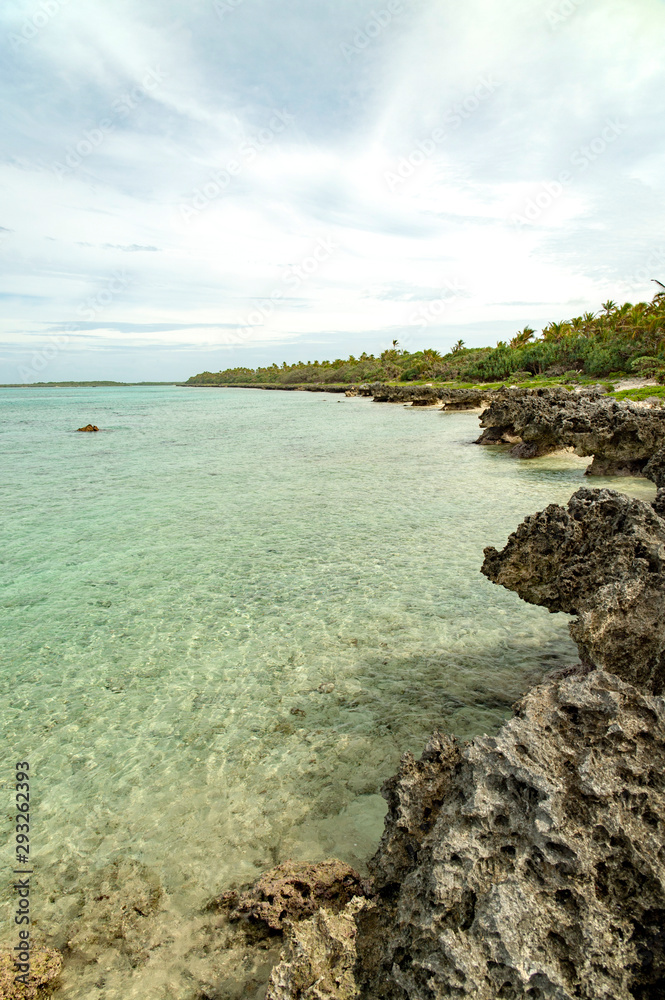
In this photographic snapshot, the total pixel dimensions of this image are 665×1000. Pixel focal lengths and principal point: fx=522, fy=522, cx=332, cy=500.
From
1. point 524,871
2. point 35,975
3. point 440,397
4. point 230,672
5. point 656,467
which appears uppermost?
point 524,871

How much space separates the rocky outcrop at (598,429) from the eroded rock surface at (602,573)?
11132 millimetres

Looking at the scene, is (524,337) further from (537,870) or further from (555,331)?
(537,870)

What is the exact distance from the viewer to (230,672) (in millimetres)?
6043

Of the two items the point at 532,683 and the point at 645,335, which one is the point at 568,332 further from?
the point at 532,683

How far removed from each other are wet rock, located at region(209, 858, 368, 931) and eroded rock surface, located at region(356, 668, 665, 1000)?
0.43 m

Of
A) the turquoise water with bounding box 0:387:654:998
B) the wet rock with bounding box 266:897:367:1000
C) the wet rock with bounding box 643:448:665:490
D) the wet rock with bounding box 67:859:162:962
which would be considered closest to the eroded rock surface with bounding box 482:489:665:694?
the turquoise water with bounding box 0:387:654:998

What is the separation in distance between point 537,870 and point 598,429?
16.1 m

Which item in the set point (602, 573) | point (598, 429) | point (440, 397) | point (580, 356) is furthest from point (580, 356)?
point (602, 573)

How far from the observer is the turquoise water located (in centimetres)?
379

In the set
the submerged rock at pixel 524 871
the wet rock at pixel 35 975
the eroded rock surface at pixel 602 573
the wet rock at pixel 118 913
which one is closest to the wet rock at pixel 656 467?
the eroded rock surface at pixel 602 573

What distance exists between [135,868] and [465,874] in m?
2.48

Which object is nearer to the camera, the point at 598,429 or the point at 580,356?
the point at 598,429

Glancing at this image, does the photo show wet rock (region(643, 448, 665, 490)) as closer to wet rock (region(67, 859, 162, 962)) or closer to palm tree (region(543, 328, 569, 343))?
wet rock (region(67, 859, 162, 962))

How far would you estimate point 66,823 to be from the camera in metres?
4.03
